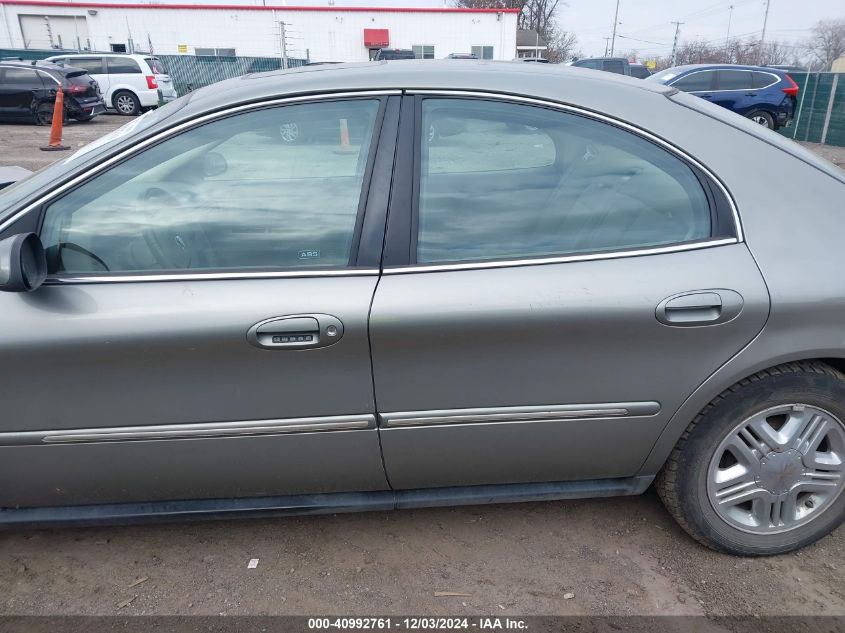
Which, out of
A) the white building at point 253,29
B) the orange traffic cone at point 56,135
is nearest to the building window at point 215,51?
the white building at point 253,29

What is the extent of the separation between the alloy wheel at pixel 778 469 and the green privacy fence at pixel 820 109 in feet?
53.7

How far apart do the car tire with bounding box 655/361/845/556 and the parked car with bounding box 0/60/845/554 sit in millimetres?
14

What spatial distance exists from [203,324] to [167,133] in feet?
2.06

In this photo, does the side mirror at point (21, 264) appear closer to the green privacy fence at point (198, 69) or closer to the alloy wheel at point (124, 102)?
the alloy wheel at point (124, 102)

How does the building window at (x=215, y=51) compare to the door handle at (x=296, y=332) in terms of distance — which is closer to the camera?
the door handle at (x=296, y=332)

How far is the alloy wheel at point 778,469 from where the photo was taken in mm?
2160

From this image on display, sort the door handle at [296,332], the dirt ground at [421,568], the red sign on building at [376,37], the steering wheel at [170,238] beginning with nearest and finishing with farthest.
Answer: the door handle at [296,332]
the steering wheel at [170,238]
the dirt ground at [421,568]
the red sign on building at [376,37]

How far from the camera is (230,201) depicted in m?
2.05

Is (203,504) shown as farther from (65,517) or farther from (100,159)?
(100,159)

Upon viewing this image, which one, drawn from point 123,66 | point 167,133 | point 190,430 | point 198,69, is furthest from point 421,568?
point 198,69

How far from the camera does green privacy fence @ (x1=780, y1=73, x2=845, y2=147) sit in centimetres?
1524

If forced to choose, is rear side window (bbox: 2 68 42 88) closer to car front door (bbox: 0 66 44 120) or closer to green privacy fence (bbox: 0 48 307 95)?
car front door (bbox: 0 66 44 120)

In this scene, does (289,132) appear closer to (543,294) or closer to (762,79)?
(543,294)

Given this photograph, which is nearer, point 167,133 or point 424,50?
point 167,133
